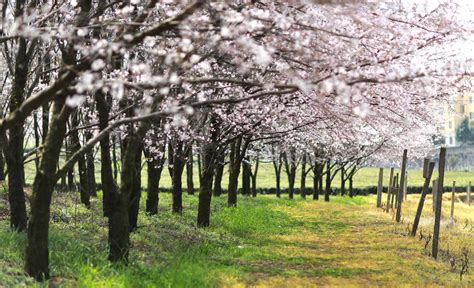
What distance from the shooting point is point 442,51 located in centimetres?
1470

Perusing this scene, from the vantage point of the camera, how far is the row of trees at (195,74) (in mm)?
7219

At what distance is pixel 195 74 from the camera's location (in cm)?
1440

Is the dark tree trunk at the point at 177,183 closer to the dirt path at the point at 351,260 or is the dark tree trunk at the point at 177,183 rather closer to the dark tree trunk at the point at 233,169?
the dark tree trunk at the point at 233,169

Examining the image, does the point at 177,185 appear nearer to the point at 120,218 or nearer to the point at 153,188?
the point at 153,188

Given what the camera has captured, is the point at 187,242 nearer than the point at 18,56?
No

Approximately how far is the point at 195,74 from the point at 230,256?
13.7ft

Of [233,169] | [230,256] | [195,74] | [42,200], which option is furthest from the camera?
[233,169]

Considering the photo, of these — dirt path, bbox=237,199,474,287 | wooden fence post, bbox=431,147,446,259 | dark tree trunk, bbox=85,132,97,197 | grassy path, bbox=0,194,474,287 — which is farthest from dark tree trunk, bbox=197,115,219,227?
wooden fence post, bbox=431,147,446,259

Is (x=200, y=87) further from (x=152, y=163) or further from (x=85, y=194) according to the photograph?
(x=85, y=194)

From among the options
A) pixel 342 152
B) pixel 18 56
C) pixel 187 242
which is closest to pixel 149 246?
pixel 187 242

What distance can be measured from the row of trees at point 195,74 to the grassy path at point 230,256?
0.71m

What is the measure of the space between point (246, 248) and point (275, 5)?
23.2 feet

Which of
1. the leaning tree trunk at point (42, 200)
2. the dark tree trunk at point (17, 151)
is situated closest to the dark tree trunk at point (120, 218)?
the leaning tree trunk at point (42, 200)

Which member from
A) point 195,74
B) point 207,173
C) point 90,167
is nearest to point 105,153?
point 195,74
